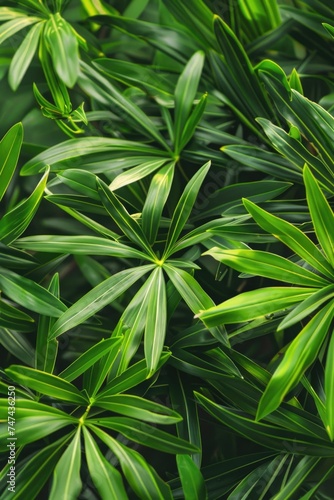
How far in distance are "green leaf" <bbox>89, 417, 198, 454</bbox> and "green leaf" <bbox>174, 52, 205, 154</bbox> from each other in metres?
0.43

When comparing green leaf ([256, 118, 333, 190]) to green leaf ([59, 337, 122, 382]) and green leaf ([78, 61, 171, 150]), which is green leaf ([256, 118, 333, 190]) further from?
green leaf ([59, 337, 122, 382])

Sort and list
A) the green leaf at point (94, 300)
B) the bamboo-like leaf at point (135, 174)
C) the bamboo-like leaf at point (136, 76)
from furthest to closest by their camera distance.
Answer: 1. the bamboo-like leaf at point (136, 76)
2. the bamboo-like leaf at point (135, 174)
3. the green leaf at point (94, 300)

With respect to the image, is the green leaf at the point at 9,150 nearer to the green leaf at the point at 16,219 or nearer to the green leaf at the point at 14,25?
the green leaf at the point at 16,219

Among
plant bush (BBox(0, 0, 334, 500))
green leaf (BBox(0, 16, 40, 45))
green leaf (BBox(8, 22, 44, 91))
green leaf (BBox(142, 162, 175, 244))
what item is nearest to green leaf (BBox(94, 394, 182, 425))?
plant bush (BBox(0, 0, 334, 500))

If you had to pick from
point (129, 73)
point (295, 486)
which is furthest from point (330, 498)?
point (129, 73)

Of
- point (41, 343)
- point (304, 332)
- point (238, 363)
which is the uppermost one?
point (304, 332)

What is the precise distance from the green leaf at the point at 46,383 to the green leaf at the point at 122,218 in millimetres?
203

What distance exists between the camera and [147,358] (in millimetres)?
661

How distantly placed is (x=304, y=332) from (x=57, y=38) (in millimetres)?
534

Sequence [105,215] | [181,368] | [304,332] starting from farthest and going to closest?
1. [105,215]
2. [181,368]
3. [304,332]

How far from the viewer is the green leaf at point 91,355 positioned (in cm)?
68

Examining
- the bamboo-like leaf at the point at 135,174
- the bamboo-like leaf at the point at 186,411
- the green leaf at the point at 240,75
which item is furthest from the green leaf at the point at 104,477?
the green leaf at the point at 240,75

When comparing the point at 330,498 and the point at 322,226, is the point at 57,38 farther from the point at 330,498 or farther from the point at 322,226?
the point at 330,498

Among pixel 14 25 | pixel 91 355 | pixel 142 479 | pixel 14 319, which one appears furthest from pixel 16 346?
pixel 14 25
